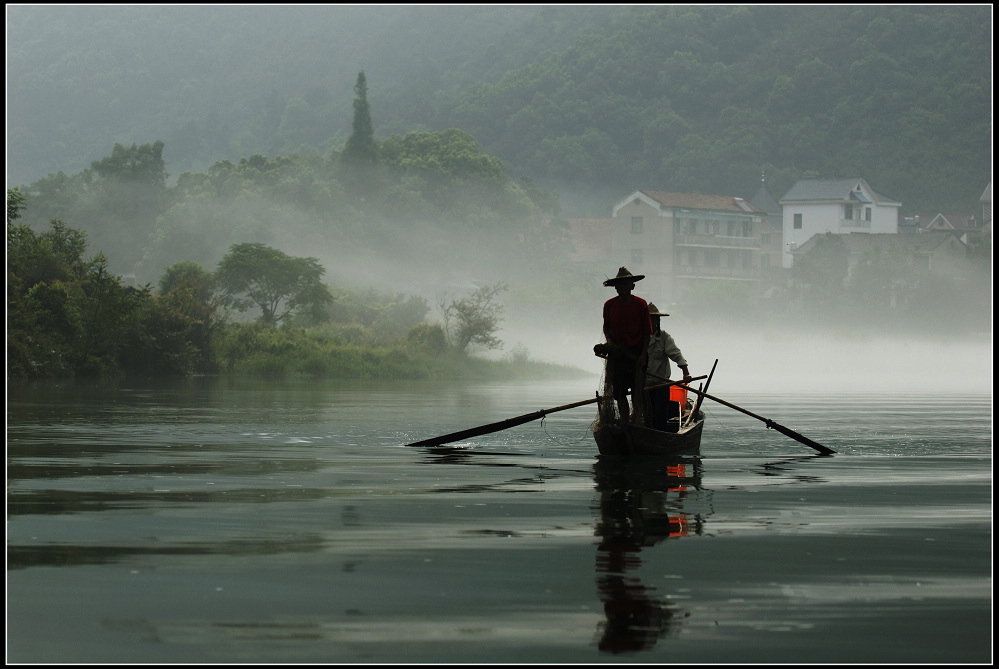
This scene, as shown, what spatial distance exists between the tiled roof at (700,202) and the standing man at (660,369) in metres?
103

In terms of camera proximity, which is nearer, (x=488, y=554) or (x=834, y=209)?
(x=488, y=554)

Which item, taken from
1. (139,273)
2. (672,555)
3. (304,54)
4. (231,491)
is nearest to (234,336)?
(139,273)

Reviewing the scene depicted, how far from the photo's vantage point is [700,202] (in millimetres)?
123188

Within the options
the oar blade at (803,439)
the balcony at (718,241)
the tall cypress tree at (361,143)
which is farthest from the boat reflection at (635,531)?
the balcony at (718,241)

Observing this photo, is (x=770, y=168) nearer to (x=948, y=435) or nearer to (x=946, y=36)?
(x=946, y=36)

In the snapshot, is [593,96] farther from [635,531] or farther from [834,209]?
[635,531]

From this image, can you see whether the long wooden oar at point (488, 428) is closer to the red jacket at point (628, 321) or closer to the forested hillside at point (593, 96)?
the red jacket at point (628, 321)

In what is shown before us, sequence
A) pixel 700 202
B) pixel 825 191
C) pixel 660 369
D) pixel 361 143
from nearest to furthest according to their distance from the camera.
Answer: pixel 660 369, pixel 361 143, pixel 700 202, pixel 825 191

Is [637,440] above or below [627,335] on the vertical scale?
below

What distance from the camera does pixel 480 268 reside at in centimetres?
10794

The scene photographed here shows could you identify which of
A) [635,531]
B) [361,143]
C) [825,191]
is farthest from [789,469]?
[825,191]

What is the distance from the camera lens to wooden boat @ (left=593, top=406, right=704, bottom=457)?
16859 mm

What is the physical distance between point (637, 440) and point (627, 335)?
1.42m

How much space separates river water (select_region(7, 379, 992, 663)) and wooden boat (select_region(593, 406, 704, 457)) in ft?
1.08
